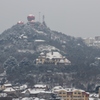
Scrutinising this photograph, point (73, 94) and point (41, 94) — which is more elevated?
point (41, 94)

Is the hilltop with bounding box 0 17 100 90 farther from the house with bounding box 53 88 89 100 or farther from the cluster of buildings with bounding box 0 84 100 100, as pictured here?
the house with bounding box 53 88 89 100

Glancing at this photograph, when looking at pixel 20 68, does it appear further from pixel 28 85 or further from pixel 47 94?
pixel 47 94

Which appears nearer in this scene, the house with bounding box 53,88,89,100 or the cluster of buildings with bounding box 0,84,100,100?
the cluster of buildings with bounding box 0,84,100,100

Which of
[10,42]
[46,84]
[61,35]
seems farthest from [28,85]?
[61,35]

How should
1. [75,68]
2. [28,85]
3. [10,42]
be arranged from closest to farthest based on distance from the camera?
[28,85], [75,68], [10,42]

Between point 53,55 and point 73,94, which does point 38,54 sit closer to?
point 53,55

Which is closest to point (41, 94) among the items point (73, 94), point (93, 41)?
point (73, 94)

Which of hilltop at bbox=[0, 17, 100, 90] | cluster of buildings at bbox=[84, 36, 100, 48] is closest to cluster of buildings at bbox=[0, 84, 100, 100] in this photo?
hilltop at bbox=[0, 17, 100, 90]

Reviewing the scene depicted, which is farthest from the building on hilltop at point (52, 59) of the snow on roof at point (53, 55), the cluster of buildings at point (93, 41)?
the cluster of buildings at point (93, 41)

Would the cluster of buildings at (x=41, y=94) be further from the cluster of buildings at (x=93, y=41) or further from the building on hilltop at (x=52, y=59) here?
the cluster of buildings at (x=93, y=41)

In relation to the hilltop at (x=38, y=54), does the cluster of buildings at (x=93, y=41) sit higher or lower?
higher

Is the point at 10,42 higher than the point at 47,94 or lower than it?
higher
